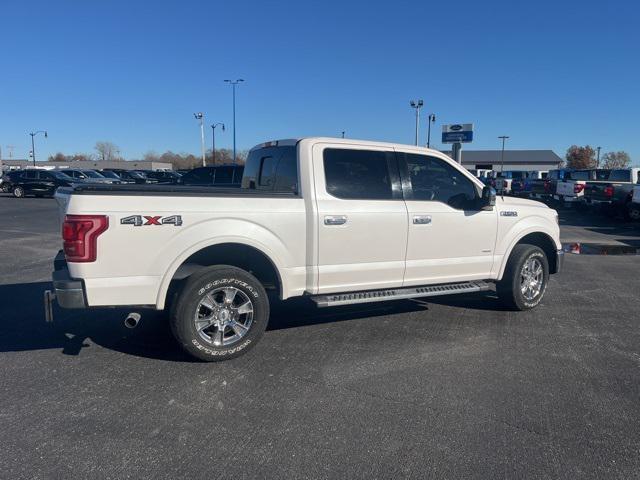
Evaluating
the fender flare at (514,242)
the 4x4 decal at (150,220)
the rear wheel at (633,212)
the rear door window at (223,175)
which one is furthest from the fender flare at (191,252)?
the rear wheel at (633,212)

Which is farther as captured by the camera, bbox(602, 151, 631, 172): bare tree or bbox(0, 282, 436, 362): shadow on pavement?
bbox(602, 151, 631, 172): bare tree

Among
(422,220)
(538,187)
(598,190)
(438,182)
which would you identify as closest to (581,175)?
(538,187)

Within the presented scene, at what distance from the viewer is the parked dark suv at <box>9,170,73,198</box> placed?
1248 inches

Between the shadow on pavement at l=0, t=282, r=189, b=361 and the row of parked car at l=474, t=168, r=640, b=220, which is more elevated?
the row of parked car at l=474, t=168, r=640, b=220

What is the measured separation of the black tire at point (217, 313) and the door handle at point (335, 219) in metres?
0.92

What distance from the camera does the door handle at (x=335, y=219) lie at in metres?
5.13

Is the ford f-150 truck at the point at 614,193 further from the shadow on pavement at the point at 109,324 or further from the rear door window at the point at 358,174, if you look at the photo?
the rear door window at the point at 358,174

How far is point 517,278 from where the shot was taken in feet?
21.3

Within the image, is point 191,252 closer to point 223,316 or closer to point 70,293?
point 223,316

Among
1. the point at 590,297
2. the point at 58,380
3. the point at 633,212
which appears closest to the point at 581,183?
the point at 633,212

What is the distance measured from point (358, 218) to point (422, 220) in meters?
0.84

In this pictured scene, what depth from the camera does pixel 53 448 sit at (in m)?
3.34

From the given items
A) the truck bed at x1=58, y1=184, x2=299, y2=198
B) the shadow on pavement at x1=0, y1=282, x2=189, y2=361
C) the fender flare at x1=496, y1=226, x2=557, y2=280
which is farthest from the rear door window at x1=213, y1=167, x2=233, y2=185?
the truck bed at x1=58, y1=184, x2=299, y2=198

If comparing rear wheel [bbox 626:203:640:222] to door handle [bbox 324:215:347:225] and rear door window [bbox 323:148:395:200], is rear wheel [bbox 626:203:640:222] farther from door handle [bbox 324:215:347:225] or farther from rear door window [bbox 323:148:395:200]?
door handle [bbox 324:215:347:225]
